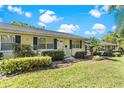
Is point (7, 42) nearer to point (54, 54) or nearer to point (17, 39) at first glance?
point (17, 39)

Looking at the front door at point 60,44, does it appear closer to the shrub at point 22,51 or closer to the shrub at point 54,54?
the shrub at point 54,54

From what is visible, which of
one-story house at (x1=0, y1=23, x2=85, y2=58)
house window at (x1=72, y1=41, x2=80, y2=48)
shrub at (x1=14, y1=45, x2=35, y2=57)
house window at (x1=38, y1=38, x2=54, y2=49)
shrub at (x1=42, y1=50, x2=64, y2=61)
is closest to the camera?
one-story house at (x1=0, y1=23, x2=85, y2=58)

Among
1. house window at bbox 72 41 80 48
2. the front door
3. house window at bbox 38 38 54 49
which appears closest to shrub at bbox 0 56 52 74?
house window at bbox 38 38 54 49

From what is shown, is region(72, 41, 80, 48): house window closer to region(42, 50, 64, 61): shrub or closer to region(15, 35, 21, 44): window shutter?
region(42, 50, 64, 61): shrub

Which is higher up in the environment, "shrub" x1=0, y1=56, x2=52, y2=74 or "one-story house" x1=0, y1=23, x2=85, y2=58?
"one-story house" x1=0, y1=23, x2=85, y2=58

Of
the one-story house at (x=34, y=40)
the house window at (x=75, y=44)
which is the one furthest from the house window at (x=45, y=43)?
the house window at (x=75, y=44)

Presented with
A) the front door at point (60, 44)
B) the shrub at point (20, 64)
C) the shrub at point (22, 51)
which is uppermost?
the front door at point (60, 44)

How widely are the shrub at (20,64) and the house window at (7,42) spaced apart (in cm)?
430

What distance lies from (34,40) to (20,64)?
7.94 metres

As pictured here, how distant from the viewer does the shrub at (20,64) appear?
11.8m

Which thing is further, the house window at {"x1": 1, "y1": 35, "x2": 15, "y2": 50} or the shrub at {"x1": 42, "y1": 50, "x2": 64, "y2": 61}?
the shrub at {"x1": 42, "y1": 50, "x2": 64, "y2": 61}

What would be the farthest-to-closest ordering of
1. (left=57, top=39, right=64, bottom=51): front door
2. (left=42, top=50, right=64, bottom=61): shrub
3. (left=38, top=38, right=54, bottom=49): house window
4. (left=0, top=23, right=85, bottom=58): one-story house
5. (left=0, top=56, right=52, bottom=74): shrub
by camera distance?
(left=57, top=39, right=64, bottom=51): front door < (left=38, top=38, right=54, bottom=49): house window < (left=42, top=50, right=64, bottom=61): shrub < (left=0, top=23, right=85, bottom=58): one-story house < (left=0, top=56, right=52, bottom=74): shrub

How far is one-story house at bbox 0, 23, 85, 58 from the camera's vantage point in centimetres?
1717
